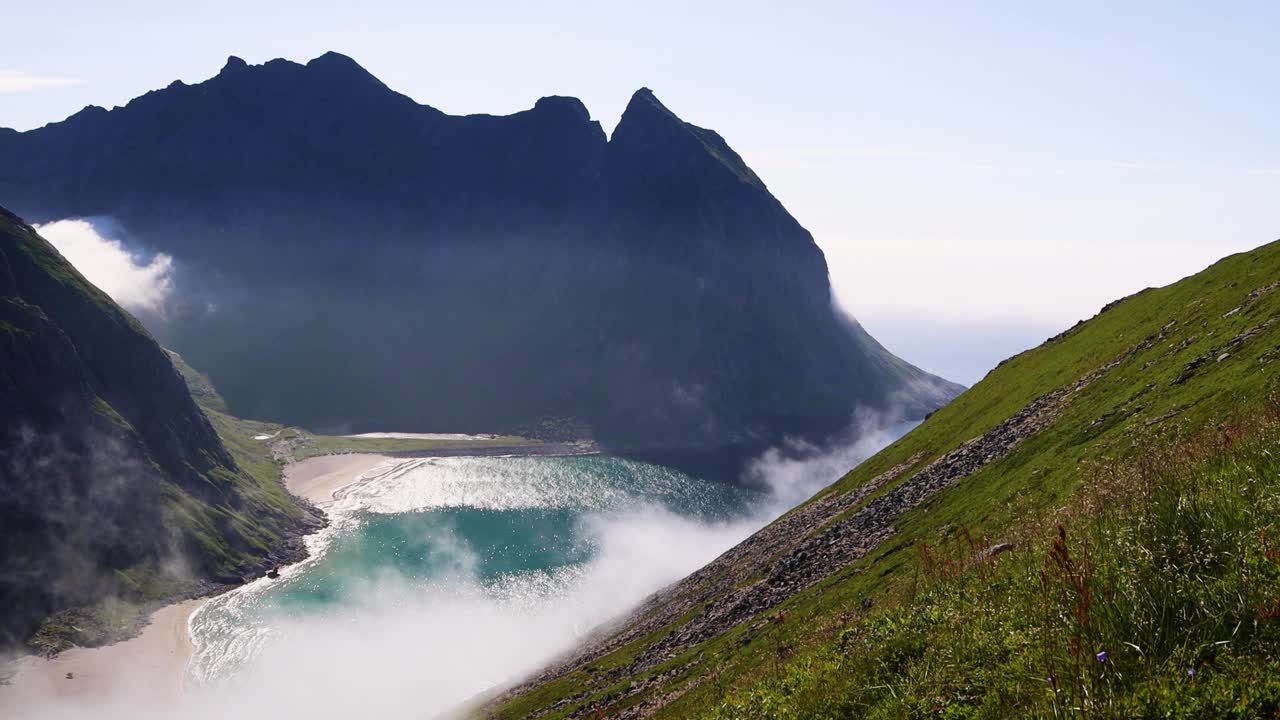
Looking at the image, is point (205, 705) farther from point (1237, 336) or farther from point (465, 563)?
point (1237, 336)

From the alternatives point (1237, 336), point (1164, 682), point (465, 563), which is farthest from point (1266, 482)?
point (465, 563)

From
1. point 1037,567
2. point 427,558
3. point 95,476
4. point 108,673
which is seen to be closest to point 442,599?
point 427,558

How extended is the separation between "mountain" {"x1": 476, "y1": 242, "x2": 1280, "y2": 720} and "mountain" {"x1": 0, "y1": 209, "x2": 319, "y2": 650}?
325ft

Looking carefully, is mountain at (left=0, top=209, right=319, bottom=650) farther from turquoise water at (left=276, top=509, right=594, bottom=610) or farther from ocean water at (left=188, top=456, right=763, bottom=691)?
turquoise water at (left=276, top=509, right=594, bottom=610)

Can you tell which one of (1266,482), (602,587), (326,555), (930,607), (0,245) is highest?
(0,245)

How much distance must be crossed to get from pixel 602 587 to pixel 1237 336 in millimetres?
126636

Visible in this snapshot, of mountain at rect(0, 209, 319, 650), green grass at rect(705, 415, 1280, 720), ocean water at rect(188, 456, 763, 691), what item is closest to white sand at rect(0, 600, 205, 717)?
ocean water at rect(188, 456, 763, 691)

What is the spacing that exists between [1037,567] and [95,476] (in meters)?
176

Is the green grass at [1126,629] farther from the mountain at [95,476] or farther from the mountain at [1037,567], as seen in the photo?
the mountain at [95,476]

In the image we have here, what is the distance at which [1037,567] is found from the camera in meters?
14.8

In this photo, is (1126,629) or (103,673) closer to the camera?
(1126,629)

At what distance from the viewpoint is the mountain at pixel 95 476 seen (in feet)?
409

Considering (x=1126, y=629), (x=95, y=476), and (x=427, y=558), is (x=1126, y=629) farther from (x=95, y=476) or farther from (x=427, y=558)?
(x=427, y=558)

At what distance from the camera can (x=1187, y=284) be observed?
7044 cm
